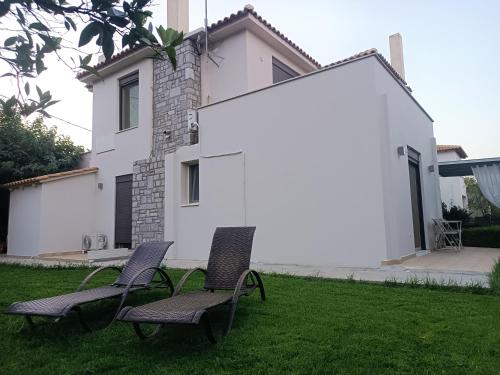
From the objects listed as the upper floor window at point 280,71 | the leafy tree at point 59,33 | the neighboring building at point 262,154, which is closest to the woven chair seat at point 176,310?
the leafy tree at point 59,33

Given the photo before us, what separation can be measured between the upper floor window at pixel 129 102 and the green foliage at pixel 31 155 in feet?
11.2

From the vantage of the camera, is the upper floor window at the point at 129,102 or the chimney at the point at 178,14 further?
the upper floor window at the point at 129,102

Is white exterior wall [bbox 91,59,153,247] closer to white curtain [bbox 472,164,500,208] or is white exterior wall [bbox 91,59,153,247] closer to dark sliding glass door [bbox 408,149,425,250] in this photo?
dark sliding glass door [bbox 408,149,425,250]

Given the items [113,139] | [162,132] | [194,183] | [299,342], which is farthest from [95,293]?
[113,139]

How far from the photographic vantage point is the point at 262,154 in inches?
408

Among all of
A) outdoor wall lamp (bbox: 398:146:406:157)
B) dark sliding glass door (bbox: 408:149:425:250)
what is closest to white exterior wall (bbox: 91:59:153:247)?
outdoor wall lamp (bbox: 398:146:406:157)

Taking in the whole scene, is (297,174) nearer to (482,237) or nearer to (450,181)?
(482,237)

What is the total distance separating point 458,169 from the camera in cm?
1527

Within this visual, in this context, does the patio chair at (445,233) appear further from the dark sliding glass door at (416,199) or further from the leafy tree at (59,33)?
the leafy tree at (59,33)

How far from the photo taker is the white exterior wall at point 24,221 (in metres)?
13.2

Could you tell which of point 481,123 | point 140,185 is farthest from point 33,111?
point 481,123

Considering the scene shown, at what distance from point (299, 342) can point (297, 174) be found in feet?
20.8

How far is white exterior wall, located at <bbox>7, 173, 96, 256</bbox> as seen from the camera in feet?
43.3

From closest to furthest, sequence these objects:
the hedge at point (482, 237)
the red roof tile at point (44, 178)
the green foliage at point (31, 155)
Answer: the red roof tile at point (44, 178) < the hedge at point (482, 237) < the green foliage at point (31, 155)
